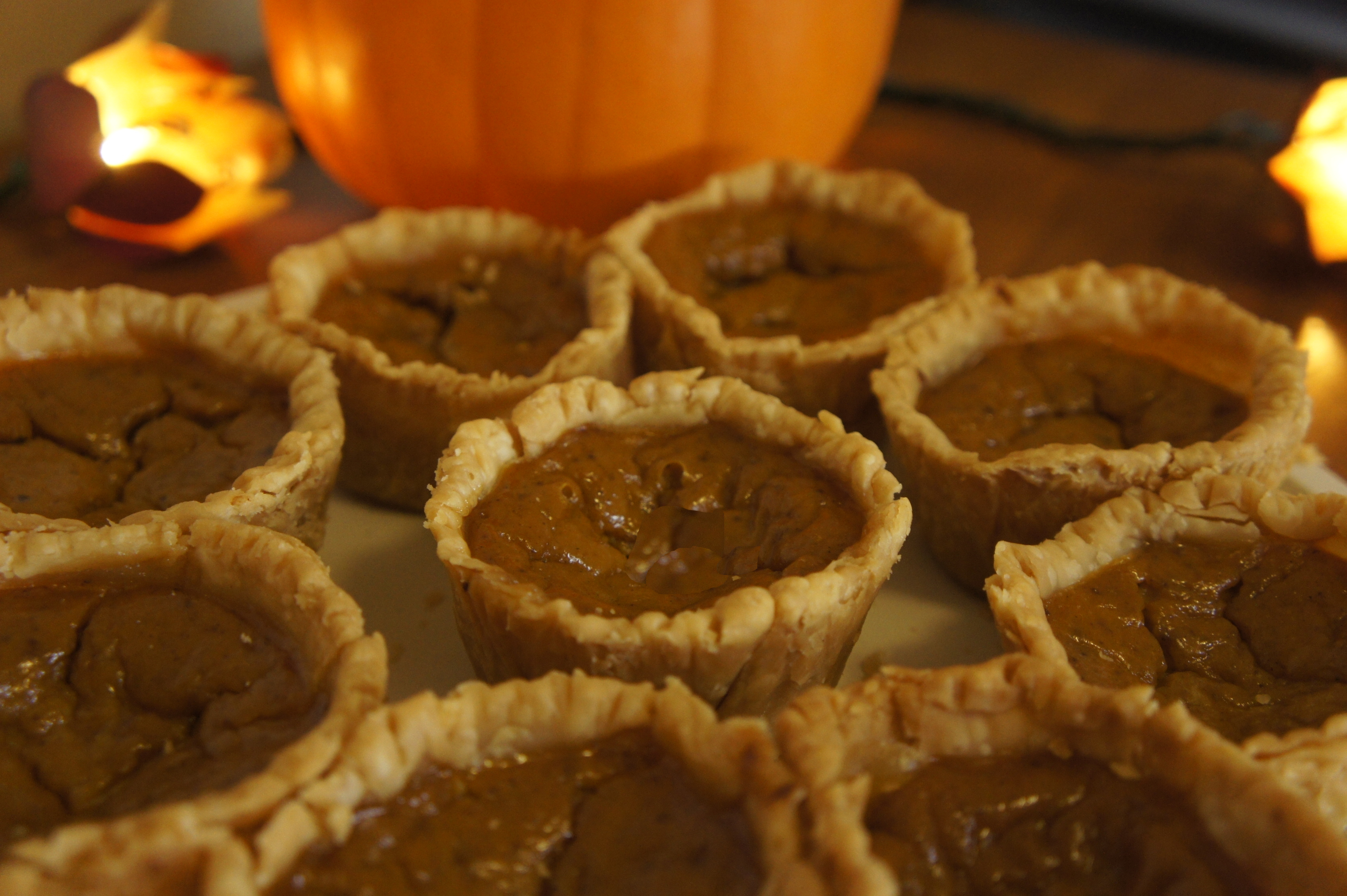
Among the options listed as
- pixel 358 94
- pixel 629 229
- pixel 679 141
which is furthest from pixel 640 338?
pixel 358 94

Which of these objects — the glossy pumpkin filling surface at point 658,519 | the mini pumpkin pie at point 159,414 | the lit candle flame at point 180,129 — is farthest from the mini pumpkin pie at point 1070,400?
the lit candle flame at point 180,129

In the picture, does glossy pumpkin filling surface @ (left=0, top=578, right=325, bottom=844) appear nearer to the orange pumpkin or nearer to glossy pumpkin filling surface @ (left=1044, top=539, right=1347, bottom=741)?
glossy pumpkin filling surface @ (left=1044, top=539, right=1347, bottom=741)

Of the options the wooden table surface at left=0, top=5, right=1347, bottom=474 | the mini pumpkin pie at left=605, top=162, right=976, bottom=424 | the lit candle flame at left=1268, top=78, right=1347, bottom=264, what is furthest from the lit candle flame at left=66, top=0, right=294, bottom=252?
the lit candle flame at left=1268, top=78, right=1347, bottom=264

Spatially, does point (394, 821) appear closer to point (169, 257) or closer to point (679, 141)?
point (679, 141)

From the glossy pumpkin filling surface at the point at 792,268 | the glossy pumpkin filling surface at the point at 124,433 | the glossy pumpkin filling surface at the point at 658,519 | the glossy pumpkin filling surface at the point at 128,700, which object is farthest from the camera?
the glossy pumpkin filling surface at the point at 792,268

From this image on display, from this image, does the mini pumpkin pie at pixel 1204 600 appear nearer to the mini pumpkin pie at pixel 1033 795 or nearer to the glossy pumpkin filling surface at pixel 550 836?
the mini pumpkin pie at pixel 1033 795

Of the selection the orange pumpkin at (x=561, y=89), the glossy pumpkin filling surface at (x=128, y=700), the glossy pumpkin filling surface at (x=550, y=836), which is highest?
the orange pumpkin at (x=561, y=89)
